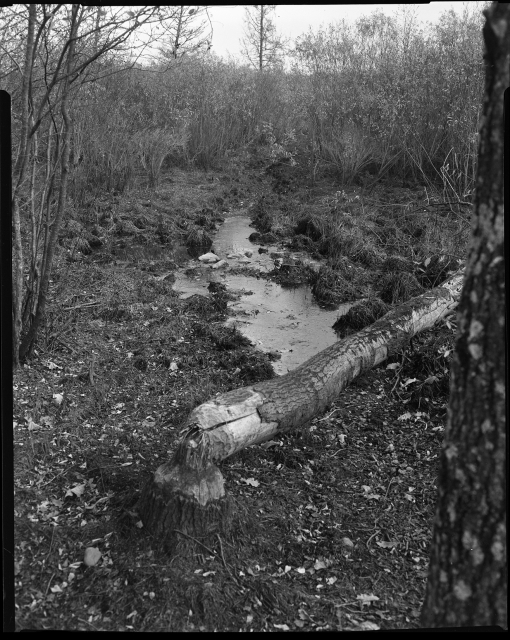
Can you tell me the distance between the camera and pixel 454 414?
183 centimetres

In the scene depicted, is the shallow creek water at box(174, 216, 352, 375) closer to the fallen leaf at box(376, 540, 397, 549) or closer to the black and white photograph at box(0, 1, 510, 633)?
the black and white photograph at box(0, 1, 510, 633)

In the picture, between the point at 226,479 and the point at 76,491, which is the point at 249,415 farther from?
the point at 76,491

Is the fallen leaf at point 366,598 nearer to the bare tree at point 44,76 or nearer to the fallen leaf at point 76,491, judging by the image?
the fallen leaf at point 76,491

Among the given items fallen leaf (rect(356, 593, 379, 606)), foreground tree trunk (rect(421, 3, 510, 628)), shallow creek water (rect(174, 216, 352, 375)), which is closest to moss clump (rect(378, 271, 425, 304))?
shallow creek water (rect(174, 216, 352, 375))

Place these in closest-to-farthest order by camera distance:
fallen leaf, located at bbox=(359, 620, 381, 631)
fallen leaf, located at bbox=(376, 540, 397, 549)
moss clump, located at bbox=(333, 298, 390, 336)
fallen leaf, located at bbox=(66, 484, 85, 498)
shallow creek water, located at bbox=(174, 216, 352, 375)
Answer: fallen leaf, located at bbox=(359, 620, 381, 631), fallen leaf, located at bbox=(376, 540, 397, 549), fallen leaf, located at bbox=(66, 484, 85, 498), shallow creek water, located at bbox=(174, 216, 352, 375), moss clump, located at bbox=(333, 298, 390, 336)

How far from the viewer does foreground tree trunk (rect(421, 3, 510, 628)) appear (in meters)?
1.69

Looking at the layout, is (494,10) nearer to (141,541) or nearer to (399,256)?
(141,541)

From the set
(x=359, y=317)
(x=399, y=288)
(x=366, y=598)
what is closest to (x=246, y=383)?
(x=359, y=317)

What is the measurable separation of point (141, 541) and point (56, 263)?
4.11 metres

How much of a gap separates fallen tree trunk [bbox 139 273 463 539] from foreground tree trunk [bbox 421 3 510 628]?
118cm

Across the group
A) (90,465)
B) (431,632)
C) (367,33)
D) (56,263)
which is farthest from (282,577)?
(367,33)

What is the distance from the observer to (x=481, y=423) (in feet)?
5.86

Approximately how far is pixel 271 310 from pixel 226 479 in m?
2.96

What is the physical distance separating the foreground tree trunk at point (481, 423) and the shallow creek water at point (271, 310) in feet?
9.71
